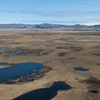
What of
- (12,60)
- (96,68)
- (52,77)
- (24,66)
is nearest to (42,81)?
(52,77)

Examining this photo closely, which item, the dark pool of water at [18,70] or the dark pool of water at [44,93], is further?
the dark pool of water at [18,70]

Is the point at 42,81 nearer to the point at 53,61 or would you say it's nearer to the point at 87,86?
the point at 87,86

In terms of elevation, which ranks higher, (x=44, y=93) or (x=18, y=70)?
(x=18, y=70)

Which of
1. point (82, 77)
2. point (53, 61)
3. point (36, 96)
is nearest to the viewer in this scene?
point (36, 96)

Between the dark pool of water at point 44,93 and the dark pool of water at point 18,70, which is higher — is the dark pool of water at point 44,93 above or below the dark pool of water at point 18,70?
below

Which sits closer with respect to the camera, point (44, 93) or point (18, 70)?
point (44, 93)
